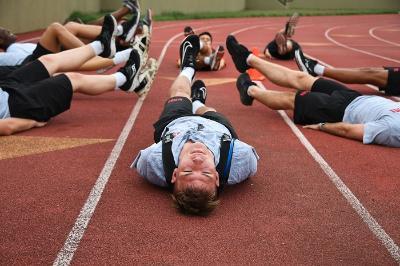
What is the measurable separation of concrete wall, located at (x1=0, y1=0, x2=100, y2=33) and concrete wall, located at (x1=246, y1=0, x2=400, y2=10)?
1485 centimetres

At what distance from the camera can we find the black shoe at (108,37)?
578 cm

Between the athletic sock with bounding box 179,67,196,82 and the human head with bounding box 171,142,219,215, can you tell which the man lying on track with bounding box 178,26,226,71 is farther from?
the human head with bounding box 171,142,219,215

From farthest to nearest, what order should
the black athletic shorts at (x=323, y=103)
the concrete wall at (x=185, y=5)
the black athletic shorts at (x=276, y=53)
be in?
the concrete wall at (x=185, y=5), the black athletic shorts at (x=276, y=53), the black athletic shorts at (x=323, y=103)

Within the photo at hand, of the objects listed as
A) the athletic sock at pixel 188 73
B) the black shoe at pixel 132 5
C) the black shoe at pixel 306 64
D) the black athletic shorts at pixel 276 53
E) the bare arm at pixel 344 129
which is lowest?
the black athletic shorts at pixel 276 53

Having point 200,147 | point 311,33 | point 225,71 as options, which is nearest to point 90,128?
point 200,147

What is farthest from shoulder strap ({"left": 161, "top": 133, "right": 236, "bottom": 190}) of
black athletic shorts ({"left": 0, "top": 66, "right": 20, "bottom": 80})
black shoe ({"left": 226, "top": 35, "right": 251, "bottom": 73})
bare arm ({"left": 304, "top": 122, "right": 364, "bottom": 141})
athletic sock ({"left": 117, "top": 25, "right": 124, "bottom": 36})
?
athletic sock ({"left": 117, "top": 25, "right": 124, "bottom": 36})

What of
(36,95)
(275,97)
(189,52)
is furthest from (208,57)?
(36,95)

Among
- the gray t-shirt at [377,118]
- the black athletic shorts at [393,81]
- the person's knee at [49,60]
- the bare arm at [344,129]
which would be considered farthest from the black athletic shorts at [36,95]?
the black athletic shorts at [393,81]

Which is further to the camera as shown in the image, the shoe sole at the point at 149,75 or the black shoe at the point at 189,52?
the shoe sole at the point at 149,75

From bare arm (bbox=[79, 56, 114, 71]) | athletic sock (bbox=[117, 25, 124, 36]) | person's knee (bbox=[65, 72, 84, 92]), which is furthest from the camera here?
bare arm (bbox=[79, 56, 114, 71])

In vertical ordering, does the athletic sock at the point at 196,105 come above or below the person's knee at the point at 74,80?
below

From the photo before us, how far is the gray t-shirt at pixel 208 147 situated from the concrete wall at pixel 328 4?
93.7 feet

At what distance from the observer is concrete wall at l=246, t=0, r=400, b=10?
31203 mm

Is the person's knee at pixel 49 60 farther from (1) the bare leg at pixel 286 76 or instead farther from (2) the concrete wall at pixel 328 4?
(2) the concrete wall at pixel 328 4
